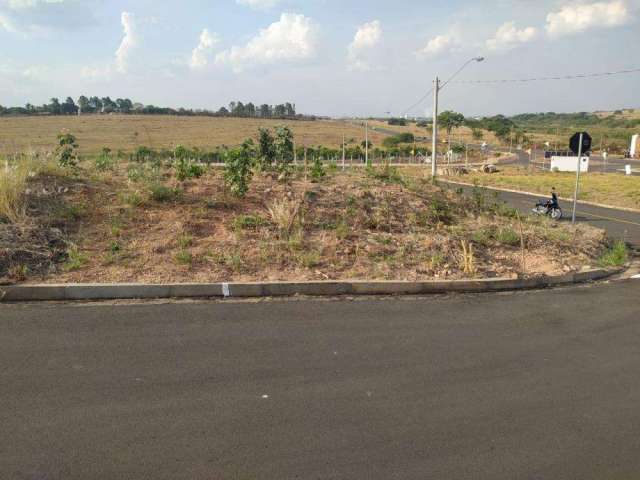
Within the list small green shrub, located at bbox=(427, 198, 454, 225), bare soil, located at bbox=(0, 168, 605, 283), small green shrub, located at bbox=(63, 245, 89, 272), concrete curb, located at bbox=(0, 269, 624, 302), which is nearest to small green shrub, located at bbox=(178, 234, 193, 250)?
bare soil, located at bbox=(0, 168, 605, 283)

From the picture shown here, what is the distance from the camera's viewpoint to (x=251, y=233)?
29.6 ft

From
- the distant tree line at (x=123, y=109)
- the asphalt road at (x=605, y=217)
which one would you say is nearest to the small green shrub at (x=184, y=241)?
the asphalt road at (x=605, y=217)

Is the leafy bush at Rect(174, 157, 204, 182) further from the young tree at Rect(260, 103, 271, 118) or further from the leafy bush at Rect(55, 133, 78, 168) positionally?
the young tree at Rect(260, 103, 271, 118)

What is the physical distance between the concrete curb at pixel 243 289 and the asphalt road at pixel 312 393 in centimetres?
36

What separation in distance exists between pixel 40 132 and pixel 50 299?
65663 mm

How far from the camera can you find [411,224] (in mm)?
10633

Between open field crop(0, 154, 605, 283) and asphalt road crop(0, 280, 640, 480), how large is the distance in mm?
1144

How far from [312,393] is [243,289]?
288 centimetres

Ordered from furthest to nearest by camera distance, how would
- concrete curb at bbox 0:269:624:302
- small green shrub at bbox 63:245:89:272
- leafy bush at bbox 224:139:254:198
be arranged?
1. leafy bush at bbox 224:139:254:198
2. small green shrub at bbox 63:245:89:272
3. concrete curb at bbox 0:269:624:302

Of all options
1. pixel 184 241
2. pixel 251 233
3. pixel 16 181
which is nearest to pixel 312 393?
pixel 184 241

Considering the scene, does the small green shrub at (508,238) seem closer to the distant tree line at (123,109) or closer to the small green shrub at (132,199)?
the small green shrub at (132,199)

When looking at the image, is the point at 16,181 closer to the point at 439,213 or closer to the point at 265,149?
the point at 265,149

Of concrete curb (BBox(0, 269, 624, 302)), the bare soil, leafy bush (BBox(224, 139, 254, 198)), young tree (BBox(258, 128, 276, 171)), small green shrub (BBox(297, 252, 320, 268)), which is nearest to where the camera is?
concrete curb (BBox(0, 269, 624, 302))

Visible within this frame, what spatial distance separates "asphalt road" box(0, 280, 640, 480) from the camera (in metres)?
3.42
